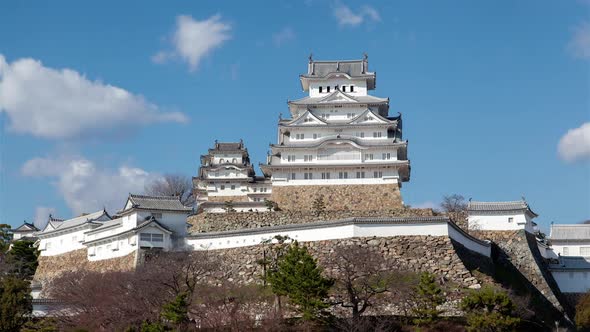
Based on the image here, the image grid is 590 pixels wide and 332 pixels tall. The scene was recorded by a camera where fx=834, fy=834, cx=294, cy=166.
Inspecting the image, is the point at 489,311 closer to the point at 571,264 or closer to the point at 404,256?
the point at 404,256

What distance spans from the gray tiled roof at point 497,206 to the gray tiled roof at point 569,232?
11055 millimetres

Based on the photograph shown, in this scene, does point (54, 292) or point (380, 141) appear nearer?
point (54, 292)

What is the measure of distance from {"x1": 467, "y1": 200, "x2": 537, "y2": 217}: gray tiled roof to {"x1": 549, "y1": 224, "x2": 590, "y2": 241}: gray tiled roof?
11.1 metres

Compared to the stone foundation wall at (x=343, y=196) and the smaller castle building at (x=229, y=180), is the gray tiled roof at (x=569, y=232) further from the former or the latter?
the smaller castle building at (x=229, y=180)

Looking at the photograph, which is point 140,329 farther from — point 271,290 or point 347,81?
point 347,81

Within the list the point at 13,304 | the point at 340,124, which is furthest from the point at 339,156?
the point at 13,304

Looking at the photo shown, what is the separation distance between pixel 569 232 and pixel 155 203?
88.6 feet

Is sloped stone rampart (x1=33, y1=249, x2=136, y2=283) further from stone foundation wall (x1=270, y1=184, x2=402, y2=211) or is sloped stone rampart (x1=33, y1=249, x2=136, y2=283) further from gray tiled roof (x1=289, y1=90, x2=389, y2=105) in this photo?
gray tiled roof (x1=289, y1=90, x2=389, y2=105)

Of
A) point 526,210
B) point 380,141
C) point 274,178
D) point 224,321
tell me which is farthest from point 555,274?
point 224,321

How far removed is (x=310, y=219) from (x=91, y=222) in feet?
35.3

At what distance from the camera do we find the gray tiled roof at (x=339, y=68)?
49.7 metres

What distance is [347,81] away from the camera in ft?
162

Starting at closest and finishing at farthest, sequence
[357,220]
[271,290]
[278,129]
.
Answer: [271,290], [357,220], [278,129]

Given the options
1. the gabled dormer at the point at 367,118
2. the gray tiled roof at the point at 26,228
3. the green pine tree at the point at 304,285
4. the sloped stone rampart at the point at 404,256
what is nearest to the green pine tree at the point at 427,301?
the green pine tree at the point at 304,285
